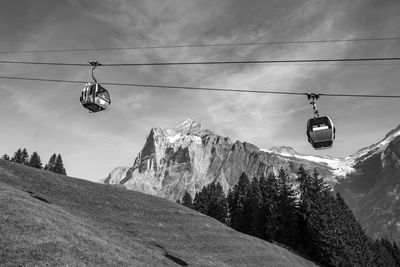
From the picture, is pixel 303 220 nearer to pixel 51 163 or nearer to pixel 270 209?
pixel 270 209

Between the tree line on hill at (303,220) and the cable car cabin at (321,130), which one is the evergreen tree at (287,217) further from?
the cable car cabin at (321,130)

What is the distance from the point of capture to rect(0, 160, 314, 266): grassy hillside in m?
23.1

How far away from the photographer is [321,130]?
20.2 meters

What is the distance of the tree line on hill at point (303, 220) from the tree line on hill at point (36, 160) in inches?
3086

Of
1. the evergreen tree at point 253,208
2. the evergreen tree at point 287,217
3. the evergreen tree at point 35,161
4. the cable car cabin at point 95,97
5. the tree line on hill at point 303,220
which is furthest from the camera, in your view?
the evergreen tree at point 35,161

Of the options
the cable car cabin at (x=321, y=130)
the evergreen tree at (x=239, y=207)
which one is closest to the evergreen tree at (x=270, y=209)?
the evergreen tree at (x=239, y=207)

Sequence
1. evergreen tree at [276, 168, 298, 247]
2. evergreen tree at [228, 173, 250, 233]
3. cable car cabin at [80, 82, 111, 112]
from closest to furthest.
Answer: cable car cabin at [80, 82, 111, 112] → evergreen tree at [276, 168, 298, 247] → evergreen tree at [228, 173, 250, 233]

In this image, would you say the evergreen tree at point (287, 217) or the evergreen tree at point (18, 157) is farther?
the evergreen tree at point (18, 157)

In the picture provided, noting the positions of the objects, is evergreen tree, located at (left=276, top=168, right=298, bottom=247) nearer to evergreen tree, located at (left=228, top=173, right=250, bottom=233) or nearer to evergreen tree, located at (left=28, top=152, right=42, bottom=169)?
evergreen tree, located at (left=228, top=173, right=250, bottom=233)

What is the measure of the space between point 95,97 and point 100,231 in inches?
737

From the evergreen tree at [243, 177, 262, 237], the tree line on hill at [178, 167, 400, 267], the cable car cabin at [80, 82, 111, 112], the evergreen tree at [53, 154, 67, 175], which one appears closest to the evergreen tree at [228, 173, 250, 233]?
the tree line on hill at [178, 167, 400, 267]

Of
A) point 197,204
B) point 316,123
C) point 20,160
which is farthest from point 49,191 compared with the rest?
point 20,160

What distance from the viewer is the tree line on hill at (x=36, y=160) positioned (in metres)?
149

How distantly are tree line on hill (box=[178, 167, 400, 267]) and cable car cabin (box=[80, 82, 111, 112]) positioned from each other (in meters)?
57.9
